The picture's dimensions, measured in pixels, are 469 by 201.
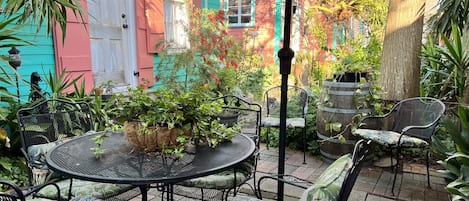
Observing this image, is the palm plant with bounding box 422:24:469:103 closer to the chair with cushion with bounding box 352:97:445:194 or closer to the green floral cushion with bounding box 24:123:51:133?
the chair with cushion with bounding box 352:97:445:194

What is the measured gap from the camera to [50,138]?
228 cm

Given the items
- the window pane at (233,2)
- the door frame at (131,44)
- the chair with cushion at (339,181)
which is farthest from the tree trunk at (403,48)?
the window pane at (233,2)

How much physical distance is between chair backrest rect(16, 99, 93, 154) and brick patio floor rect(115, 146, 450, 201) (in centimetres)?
64

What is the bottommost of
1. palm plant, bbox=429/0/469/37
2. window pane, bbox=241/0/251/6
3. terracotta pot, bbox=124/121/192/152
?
terracotta pot, bbox=124/121/192/152

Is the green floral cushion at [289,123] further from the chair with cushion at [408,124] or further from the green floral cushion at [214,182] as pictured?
the green floral cushion at [214,182]

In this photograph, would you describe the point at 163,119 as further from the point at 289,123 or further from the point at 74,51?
the point at 74,51

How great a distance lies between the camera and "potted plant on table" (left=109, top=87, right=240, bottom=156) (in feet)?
4.78

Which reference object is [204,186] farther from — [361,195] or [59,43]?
[59,43]

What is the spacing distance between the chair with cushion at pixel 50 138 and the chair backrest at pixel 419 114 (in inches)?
94.2

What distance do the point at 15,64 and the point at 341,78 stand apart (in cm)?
290

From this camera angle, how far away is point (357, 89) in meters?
2.91

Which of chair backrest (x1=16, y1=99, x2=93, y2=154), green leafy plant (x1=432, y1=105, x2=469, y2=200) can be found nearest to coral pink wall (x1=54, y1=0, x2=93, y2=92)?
chair backrest (x1=16, y1=99, x2=93, y2=154)

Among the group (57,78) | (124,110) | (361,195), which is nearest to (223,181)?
(124,110)

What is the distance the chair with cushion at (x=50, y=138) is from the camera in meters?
1.74
